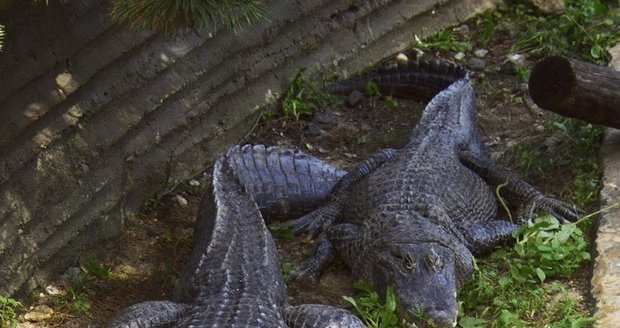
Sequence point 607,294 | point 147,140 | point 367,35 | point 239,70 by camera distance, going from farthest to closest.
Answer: point 367,35
point 239,70
point 147,140
point 607,294

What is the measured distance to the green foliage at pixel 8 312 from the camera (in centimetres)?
524

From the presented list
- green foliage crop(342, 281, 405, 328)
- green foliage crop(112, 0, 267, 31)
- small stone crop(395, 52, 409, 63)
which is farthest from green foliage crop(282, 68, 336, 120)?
green foliage crop(112, 0, 267, 31)

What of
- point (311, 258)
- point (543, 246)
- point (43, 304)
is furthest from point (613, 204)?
point (43, 304)

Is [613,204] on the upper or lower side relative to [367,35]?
lower

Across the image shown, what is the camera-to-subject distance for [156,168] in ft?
20.8

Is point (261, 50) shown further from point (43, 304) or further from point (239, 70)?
point (43, 304)

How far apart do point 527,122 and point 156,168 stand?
2490 mm

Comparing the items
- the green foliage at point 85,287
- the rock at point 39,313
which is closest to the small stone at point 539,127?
the green foliage at point 85,287

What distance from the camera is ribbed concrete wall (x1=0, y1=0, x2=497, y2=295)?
541cm

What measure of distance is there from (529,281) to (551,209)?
2.59 feet

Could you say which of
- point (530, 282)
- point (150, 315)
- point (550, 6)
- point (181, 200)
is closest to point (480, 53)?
point (550, 6)

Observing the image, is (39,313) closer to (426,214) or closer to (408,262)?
(408,262)

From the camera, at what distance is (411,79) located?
24.3 ft

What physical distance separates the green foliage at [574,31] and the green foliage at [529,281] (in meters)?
2.29
